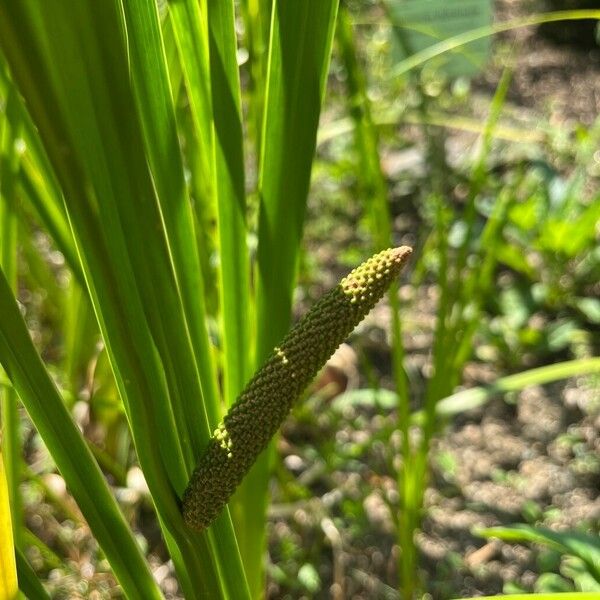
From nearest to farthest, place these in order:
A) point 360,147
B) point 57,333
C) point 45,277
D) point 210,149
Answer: point 210,149, point 360,147, point 45,277, point 57,333

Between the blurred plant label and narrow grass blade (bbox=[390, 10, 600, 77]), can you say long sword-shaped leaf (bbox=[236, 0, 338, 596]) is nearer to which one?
narrow grass blade (bbox=[390, 10, 600, 77])

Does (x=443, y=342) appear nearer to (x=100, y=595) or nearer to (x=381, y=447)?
(x=381, y=447)

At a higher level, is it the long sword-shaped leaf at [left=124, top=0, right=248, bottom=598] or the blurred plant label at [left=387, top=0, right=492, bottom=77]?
the blurred plant label at [left=387, top=0, right=492, bottom=77]

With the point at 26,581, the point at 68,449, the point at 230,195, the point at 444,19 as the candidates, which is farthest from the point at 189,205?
the point at 444,19

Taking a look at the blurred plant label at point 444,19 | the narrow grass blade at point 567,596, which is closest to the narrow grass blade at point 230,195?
the narrow grass blade at point 567,596

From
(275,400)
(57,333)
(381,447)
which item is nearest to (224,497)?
(275,400)

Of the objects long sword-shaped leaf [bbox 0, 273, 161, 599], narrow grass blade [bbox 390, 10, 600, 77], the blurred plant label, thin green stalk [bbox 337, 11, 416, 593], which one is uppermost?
the blurred plant label

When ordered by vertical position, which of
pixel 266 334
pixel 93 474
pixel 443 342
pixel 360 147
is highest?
pixel 360 147

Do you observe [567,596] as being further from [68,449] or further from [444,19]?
[444,19]

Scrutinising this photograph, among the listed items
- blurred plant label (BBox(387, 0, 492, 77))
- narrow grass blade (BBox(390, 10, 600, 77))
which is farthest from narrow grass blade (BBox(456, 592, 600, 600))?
blurred plant label (BBox(387, 0, 492, 77))
